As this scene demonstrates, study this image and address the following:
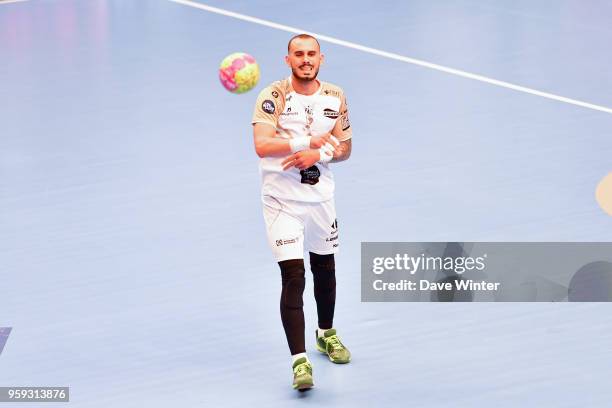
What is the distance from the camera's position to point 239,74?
9.94m

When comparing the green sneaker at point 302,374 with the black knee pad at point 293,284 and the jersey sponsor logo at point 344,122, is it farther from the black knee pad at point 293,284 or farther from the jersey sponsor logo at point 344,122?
the jersey sponsor logo at point 344,122

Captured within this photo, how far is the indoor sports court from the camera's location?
32.7 feet

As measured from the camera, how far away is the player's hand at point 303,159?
9438mm

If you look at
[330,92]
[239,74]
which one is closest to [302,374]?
[330,92]

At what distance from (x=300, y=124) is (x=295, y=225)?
70 centimetres

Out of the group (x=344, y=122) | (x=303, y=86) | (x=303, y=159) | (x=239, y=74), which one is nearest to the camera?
(x=303, y=159)

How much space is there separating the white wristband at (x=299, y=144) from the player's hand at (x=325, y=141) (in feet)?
0.11

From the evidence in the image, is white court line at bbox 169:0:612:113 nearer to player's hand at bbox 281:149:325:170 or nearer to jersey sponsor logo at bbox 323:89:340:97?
jersey sponsor logo at bbox 323:89:340:97

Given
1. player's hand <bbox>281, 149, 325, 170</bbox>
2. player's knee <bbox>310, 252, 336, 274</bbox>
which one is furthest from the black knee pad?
player's hand <bbox>281, 149, 325, 170</bbox>

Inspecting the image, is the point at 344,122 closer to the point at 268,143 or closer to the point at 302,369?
the point at 268,143

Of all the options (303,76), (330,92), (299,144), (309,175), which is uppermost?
(303,76)

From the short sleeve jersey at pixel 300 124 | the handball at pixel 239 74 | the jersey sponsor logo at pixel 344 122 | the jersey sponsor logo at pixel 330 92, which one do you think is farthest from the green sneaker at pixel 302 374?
the handball at pixel 239 74

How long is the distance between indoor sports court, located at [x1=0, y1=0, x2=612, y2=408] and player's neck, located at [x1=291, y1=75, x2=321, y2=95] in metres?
1.95

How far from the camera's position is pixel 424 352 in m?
10.2
